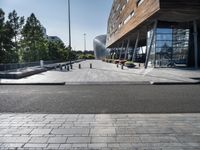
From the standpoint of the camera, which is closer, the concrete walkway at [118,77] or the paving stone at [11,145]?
the paving stone at [11,145]

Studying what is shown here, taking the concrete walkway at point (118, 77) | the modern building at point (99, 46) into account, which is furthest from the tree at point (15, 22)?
the modern building at point (99, 46)

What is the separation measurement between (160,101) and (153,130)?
13.5 feet

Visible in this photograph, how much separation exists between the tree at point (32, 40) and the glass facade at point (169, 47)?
25.1 m

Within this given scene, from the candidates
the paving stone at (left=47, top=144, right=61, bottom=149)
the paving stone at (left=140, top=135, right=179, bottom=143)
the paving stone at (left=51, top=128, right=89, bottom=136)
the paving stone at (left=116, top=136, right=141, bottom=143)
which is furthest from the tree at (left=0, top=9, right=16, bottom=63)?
the paving stone at (left=140, top=135, right=179, bottom=143)

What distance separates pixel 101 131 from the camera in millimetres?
5660

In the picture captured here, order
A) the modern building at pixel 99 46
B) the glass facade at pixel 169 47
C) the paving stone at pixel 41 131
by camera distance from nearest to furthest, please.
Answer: the paving stone at pixel 41 131 < the glass facade at pixel 169 47 < the modern building at pixel 99 46

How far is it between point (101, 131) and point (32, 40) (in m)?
43.2

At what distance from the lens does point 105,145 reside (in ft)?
15.6

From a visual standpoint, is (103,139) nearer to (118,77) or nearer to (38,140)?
(38,140)

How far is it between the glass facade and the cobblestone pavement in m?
23.8

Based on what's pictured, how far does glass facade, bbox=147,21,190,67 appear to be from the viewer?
3020 cm

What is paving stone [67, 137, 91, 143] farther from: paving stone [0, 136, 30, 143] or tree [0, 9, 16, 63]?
tree [0, 9, 16, 63]

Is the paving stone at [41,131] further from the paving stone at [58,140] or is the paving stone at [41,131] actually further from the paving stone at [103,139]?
the paving stone at [103,139]

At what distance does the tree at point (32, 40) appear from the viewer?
148 feet
